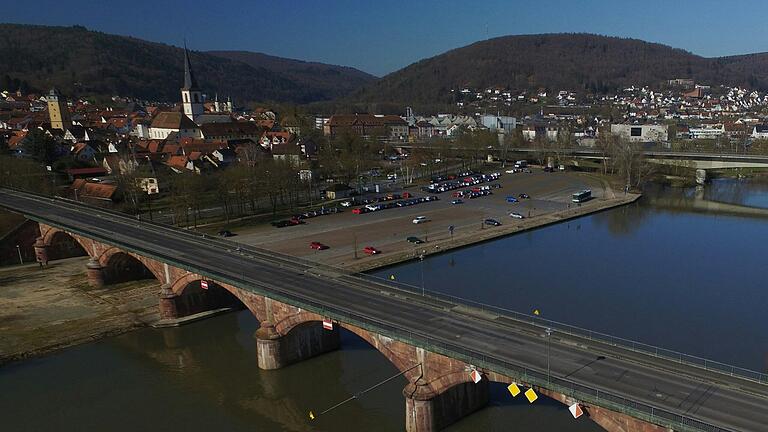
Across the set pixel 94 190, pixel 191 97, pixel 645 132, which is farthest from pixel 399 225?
pixel 645 132

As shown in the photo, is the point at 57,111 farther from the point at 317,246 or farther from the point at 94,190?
the point at 317,246

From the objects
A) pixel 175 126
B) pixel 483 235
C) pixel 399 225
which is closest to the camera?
pixel 483 235

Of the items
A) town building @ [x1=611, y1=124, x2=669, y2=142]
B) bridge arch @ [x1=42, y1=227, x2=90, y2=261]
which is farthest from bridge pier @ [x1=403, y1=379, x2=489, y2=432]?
town building @ [x1=611, y1=124, x2=669, y2=142]

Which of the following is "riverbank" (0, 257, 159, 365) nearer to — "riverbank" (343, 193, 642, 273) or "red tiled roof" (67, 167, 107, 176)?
"riverbank" (343, 193, 642, 273)

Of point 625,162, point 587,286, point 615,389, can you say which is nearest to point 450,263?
point 587,286

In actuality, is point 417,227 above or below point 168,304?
below

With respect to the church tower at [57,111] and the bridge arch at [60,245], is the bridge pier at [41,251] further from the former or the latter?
the church tower at [57,111]
